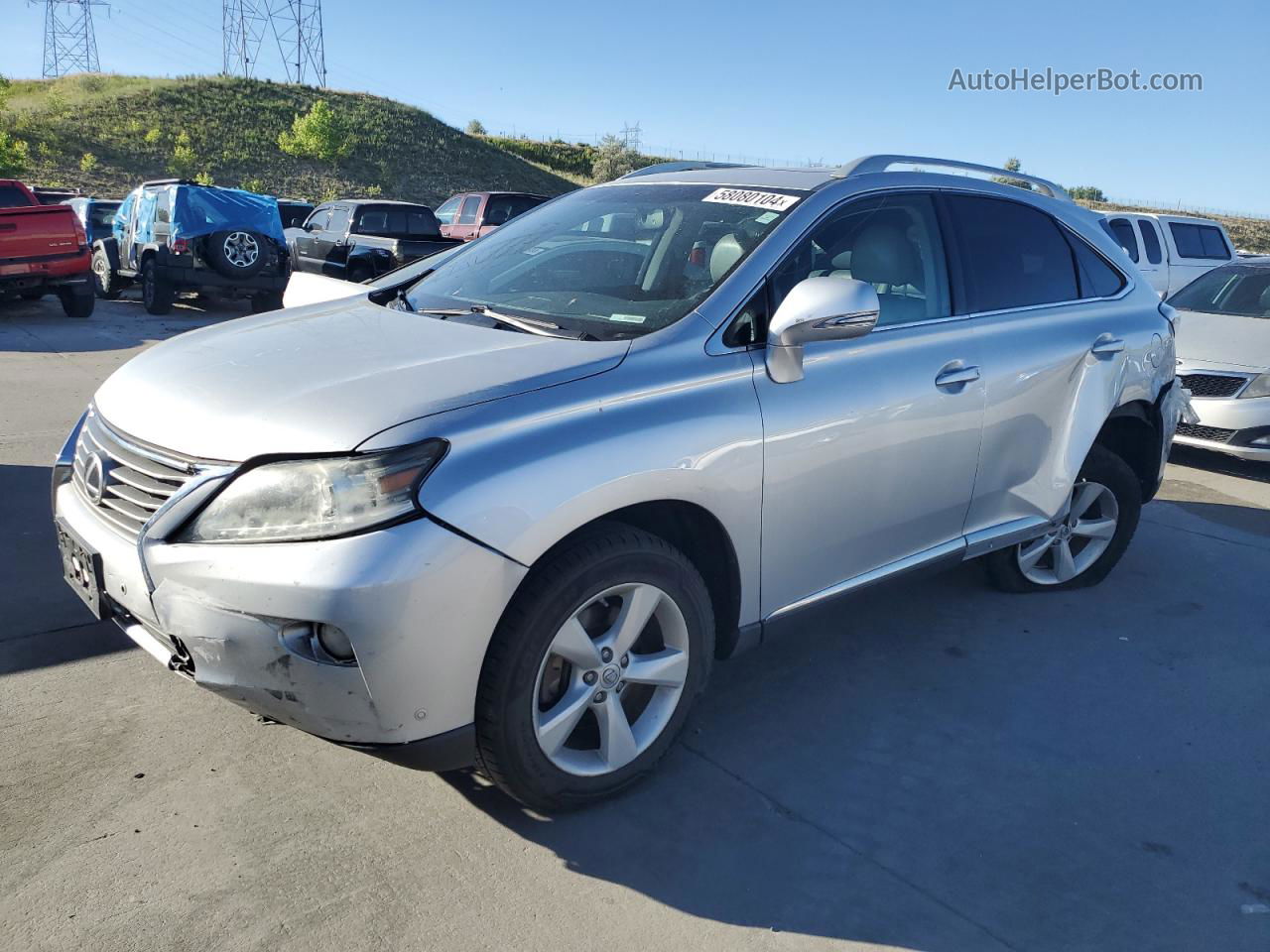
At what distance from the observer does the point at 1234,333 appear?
7.84 metres

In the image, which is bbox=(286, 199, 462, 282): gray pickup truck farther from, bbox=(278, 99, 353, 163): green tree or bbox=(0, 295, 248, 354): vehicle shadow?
bbox=(278, 99, 353, 163): green tree

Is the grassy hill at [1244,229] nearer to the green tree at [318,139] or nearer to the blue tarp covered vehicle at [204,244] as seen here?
the green tree at [318,139]

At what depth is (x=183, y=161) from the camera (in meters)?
46.7

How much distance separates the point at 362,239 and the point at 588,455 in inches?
563

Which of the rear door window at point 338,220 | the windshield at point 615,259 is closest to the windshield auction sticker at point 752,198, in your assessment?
the windshield at point 615,259

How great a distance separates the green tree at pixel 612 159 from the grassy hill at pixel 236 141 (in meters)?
3.91

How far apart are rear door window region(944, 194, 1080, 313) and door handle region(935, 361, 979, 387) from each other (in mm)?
263

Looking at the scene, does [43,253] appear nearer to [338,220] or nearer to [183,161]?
[338,220]

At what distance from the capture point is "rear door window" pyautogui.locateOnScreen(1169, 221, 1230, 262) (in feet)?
→ 50.7

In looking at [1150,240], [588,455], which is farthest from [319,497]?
[1150,240]

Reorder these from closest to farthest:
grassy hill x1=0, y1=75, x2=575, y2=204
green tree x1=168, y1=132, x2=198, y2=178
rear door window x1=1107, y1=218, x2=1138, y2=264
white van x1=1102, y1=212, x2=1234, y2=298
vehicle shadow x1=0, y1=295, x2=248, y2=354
Result: vehicle shadow x1=0, y1=295, x2=248, y2=354
rear door window x1=1107, y1=218, x2=1138, y2=264
white van x1=1102, y1=212, x2=1234, y2=298
green tree x1=168, y1=132, x2=198, y2=178
grassy hill x1=0, y1=75, x2=575, y2=204

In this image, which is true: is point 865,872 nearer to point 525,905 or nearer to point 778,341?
point 525,905

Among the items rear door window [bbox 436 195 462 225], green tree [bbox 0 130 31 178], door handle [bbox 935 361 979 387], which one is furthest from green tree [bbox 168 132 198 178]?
door handle [bbox 935 361 979 387]

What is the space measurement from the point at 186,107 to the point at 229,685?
61.2 m
